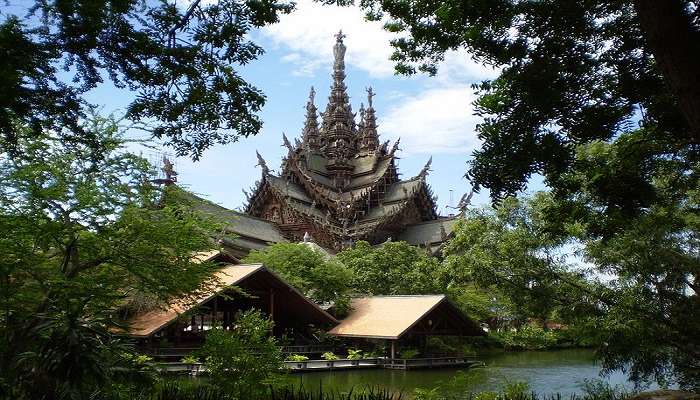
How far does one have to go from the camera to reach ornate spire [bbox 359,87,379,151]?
44809 mm

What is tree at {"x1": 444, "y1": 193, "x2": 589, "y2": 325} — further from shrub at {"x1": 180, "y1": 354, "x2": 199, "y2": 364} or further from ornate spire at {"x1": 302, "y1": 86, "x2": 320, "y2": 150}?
ornate spire at {"x1": 302, "y1": 86, "x2": 320, "y2": 150}

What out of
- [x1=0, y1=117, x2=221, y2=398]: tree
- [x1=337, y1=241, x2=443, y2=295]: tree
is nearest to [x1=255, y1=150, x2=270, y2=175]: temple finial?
[x1=337, y1=241, x2=443, y2=295]: tree

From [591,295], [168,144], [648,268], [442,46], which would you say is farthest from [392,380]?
[168,144]

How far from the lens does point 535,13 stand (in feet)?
18.9

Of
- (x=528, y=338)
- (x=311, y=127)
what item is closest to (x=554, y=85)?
(x=528, y=338)

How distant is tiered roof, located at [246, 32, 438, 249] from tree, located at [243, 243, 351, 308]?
972cm

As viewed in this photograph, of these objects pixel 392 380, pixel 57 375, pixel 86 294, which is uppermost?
pixel 86 294

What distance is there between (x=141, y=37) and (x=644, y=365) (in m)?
10.3

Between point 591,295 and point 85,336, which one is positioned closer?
point 85,336

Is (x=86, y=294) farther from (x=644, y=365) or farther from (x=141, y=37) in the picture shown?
(x=644, y=365)

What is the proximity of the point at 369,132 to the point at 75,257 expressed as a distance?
38.8m

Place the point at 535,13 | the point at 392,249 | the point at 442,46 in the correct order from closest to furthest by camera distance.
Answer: the point at 535,13, the point at 442,46, the point at 392,249

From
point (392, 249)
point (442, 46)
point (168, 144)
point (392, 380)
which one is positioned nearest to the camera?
point (168, 144)

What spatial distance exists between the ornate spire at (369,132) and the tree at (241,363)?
3675 cm
